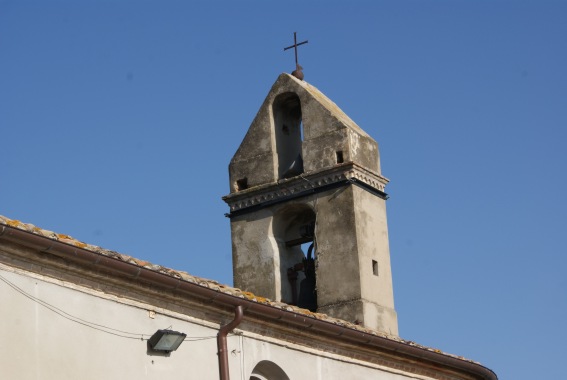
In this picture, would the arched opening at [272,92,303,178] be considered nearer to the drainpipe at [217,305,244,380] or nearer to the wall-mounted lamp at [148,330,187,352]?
the drainpipe at [217,305,244,380]

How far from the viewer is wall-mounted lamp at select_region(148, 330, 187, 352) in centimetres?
1625

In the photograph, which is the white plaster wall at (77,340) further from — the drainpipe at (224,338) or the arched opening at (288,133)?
the arched opening at (288,133)

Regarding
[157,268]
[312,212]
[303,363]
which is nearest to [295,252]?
[312,212]

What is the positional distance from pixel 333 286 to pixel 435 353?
3.13m

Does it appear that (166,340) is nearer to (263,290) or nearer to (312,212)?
(263,290)

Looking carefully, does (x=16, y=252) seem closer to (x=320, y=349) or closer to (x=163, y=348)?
(x=163, y=348)

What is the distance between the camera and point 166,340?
16328mm

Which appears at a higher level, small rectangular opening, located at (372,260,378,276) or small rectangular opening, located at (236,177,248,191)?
small rectangular opening, located at (236,177,248,191)

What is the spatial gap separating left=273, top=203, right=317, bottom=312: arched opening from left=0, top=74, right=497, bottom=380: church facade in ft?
0.09

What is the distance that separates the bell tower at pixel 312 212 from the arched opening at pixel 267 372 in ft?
16.2

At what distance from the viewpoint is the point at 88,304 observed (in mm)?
15609

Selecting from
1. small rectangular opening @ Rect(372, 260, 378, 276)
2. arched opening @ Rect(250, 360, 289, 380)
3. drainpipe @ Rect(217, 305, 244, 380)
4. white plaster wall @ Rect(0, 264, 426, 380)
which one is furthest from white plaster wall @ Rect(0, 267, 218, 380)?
small rectangular opening @ Rect(372, 260, 378, 276)

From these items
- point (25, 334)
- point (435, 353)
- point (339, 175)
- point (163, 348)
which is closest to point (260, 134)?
point (339, 175)

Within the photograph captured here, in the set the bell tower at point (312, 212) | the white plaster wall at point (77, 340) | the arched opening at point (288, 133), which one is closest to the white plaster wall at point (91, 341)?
the white plaster wall at point (77, 340)
